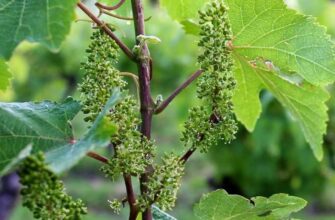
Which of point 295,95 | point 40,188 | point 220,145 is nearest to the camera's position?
point 40,188

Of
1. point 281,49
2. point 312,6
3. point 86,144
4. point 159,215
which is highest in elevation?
point 312,6

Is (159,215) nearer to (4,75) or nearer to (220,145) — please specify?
(4,75)

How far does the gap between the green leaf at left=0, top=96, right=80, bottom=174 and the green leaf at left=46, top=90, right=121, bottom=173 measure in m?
0.06

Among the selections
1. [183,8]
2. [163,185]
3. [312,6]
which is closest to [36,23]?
[163,185]

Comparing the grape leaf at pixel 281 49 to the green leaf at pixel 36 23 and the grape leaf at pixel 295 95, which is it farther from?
the green leaf at pixel 36 23

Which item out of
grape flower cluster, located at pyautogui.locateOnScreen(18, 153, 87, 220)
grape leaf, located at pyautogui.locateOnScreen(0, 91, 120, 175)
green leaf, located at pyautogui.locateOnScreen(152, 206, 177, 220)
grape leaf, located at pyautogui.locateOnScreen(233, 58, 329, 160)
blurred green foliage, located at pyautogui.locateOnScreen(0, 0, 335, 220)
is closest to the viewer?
grape flower cluster, located at pyautogui.locateOnScreen(18, 153, 87, 220)

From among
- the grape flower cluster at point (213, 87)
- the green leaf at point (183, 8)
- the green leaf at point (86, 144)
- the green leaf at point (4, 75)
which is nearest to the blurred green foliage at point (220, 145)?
the green leaf at point (183, 8)

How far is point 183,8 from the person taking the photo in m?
1.54

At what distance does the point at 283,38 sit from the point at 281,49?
3 cm

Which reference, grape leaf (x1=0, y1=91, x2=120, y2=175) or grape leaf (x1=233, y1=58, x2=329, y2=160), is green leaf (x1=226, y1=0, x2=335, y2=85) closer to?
grape leaf (x1=233, y1=58, x2=329, y2=160)

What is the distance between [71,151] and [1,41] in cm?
20

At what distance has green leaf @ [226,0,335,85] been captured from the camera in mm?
1325

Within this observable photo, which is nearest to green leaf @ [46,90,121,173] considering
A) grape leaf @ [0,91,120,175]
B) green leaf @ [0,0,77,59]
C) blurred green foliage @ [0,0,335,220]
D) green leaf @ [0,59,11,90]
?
grape leaf @ [0,91,120,175]

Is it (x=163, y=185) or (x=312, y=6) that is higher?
(x=312, y=6)
